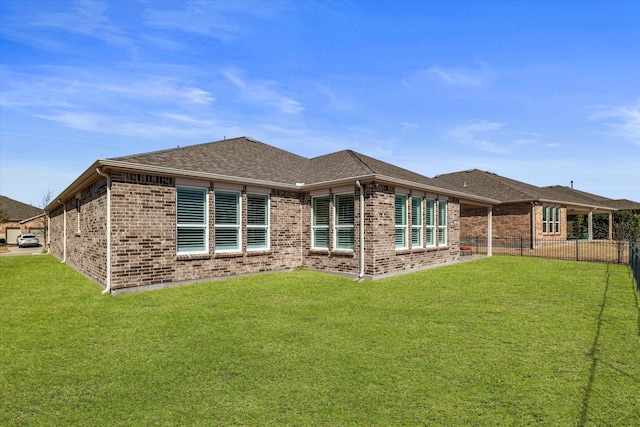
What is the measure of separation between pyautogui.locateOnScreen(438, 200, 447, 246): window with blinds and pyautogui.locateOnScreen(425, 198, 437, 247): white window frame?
0.55m

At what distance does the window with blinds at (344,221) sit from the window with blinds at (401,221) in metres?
1.83

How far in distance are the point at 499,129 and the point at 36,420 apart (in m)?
18.5

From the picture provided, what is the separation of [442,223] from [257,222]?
843 cm

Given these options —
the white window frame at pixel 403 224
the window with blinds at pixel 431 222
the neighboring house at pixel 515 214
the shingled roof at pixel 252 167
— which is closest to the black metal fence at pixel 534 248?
the neighboring house at pixel 515 214

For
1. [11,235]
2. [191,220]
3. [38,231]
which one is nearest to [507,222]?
[191,220]

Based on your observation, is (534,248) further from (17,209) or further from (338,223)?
(17,209)

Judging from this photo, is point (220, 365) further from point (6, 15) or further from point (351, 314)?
point (6, 15)

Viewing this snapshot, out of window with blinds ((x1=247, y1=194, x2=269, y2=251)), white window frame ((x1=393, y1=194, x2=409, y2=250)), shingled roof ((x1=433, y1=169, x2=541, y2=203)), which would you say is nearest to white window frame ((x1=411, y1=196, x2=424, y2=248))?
white window frame ((x1=393, y1=194, x2=409, y2=250))

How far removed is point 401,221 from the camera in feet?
41.8

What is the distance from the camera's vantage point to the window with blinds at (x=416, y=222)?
13430 mm

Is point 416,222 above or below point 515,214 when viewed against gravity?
below

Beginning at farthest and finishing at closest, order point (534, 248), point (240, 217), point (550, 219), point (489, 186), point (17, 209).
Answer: point (17, 209) → point (489, 186) → point (550, 219) → point (534, 248) → point (240, 217)

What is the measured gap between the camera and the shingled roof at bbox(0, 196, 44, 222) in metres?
49.8

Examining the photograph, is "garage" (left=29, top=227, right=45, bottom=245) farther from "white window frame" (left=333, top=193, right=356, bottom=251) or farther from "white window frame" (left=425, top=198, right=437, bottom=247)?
"white window frame" (left=425, top=198, right=437, bottom=247)
